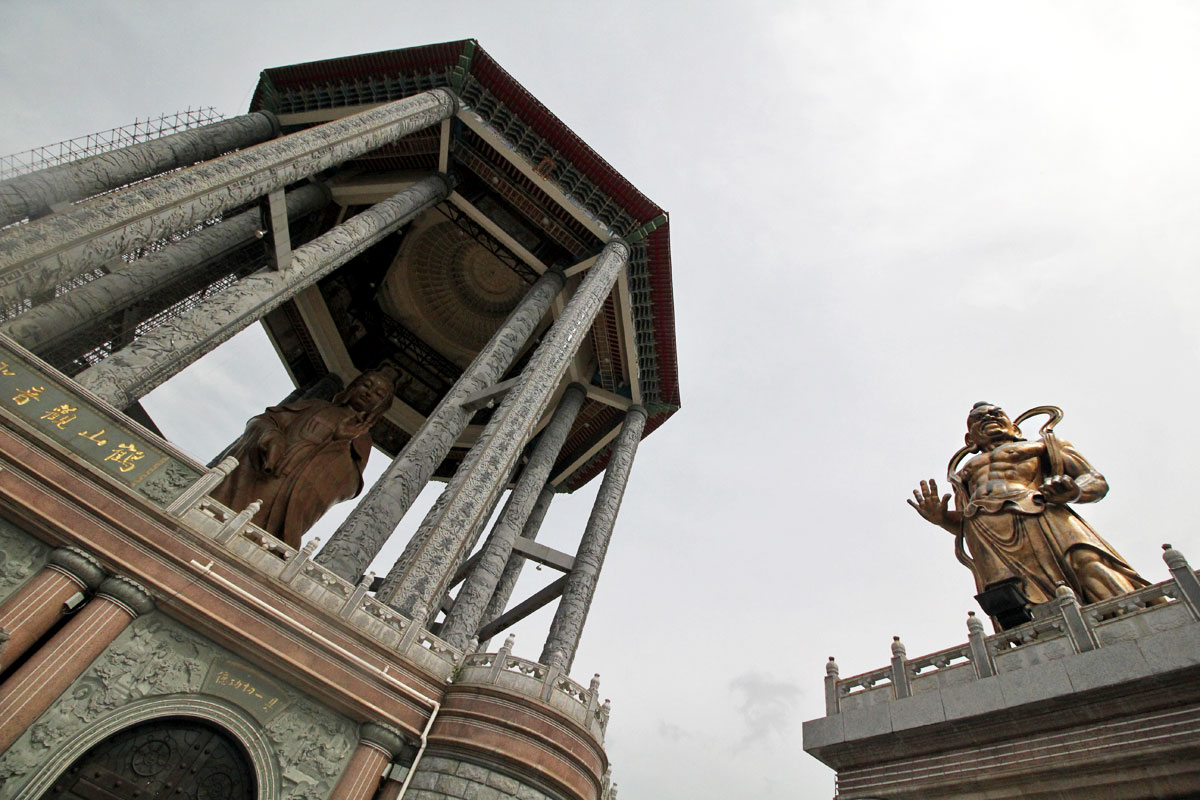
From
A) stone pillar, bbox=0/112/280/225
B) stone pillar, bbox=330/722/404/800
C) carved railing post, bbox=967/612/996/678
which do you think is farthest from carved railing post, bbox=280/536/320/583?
carved railing post, bbox=967/612/996/678

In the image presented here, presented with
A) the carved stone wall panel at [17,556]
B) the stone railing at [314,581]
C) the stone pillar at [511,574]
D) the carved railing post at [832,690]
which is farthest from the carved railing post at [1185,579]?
the stone pillar at [511,574]

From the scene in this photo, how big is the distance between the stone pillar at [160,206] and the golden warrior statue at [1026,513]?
12963 mm

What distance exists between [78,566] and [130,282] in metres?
7.62

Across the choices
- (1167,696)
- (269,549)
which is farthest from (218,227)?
(1167,696)

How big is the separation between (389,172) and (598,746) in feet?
51.3

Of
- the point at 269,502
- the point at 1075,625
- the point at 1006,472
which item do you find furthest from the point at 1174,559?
the point at 269,502

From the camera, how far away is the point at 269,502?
15227 millimetres

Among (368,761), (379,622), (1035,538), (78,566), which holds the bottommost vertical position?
(368,761)

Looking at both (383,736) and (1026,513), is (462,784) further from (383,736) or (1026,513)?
(1026,513)

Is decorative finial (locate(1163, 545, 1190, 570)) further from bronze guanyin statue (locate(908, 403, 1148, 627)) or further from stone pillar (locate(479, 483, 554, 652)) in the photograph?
stone pillar (locate(479, 483, 554, 652))

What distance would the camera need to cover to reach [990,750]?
6461mm

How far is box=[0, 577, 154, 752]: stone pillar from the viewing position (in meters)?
6.22

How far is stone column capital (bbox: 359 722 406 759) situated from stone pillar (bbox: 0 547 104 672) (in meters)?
3.48

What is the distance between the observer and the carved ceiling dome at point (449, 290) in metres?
21.5
